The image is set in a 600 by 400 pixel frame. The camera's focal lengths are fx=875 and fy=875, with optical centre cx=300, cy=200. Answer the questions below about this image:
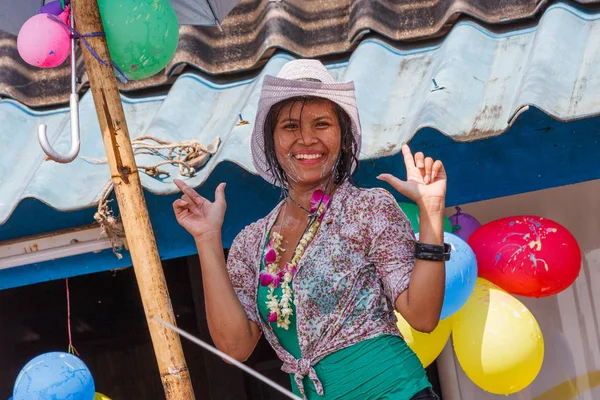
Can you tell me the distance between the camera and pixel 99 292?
15.4 feet

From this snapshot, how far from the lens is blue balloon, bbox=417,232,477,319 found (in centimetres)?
276

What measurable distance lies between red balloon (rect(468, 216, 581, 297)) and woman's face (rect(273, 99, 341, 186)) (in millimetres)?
1067

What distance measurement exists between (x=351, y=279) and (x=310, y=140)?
1.22 feet

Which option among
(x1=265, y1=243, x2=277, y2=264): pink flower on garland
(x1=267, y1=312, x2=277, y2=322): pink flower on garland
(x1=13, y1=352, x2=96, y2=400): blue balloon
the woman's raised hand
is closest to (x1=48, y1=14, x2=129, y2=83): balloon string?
the woman's raised hand

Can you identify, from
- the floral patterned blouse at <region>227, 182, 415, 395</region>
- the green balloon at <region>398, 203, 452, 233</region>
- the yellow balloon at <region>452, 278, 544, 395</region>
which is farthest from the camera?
the green balloon at <region>398, 203, 452, 233</region>

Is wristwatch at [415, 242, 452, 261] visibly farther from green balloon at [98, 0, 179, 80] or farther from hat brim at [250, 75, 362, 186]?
green balloon at [98, 0, 179, 80]

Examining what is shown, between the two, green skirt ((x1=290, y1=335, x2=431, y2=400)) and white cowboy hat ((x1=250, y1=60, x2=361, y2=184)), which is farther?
white cowboy hat ((x1=250, y1=60, x2=361, y2=184))

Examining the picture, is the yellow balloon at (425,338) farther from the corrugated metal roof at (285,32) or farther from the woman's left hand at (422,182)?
the corrugated metal roof at (285,32)

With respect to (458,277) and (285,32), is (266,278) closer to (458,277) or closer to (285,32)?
(458,277)

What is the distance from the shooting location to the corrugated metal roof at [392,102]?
280 cm

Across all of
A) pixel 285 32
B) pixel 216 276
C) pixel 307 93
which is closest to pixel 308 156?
pixel 307 93

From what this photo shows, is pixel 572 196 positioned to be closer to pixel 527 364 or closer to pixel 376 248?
pixel 527 364

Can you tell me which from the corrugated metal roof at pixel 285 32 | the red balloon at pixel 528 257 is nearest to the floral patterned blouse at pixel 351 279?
the red balloon at pixel 528 257

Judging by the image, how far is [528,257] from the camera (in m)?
3.08
